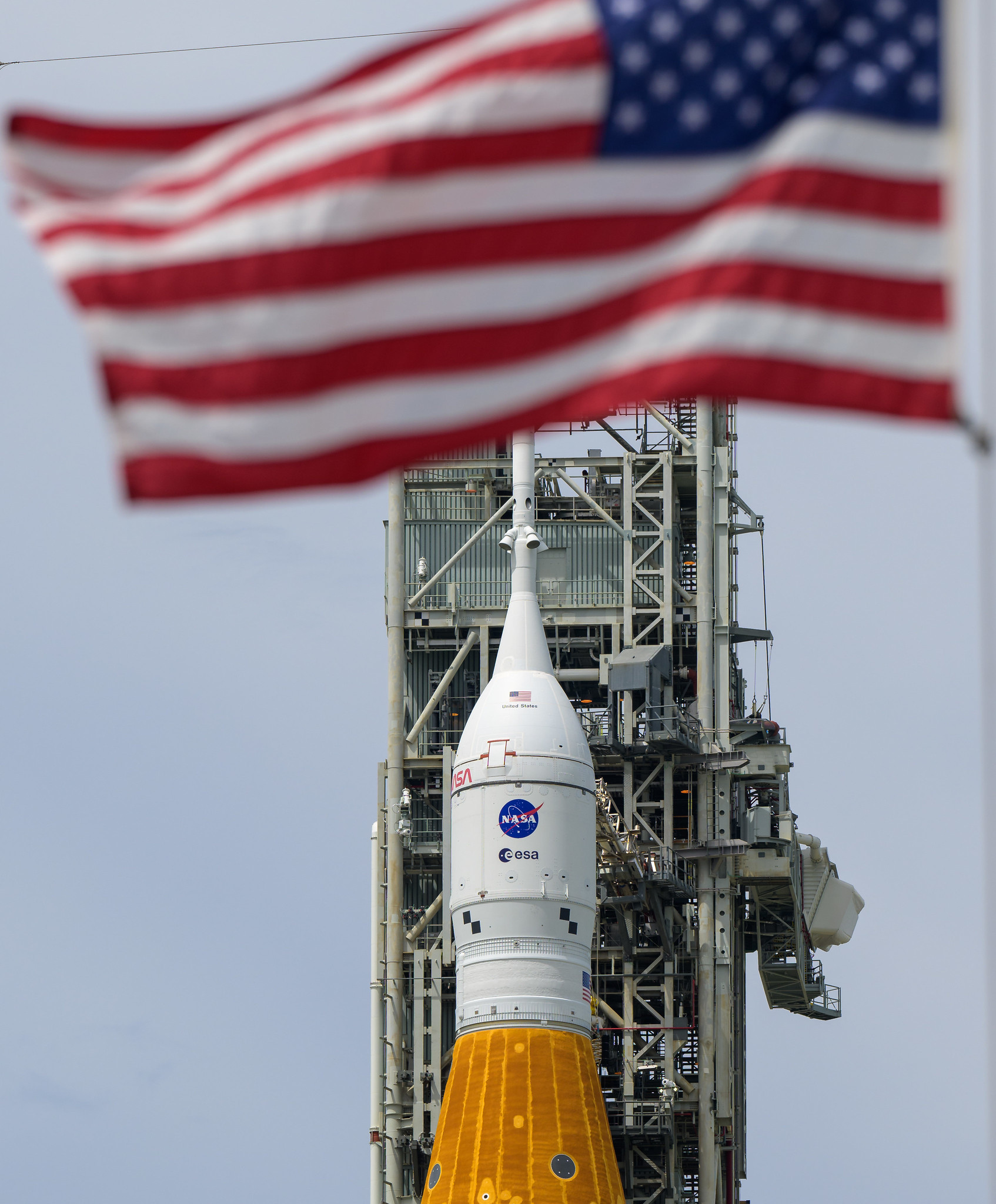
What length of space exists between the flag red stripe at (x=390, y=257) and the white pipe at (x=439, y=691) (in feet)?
158

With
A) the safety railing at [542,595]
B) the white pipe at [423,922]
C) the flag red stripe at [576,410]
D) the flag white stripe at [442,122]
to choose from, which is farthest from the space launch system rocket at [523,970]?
the flag white stripe at [442,122]

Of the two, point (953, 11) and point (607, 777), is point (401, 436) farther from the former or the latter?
point (607, 777)

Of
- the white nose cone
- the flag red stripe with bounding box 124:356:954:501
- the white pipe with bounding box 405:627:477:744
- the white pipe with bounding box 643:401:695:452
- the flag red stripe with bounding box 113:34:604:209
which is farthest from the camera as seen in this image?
the white pipe with bounding box 643:401:695:452

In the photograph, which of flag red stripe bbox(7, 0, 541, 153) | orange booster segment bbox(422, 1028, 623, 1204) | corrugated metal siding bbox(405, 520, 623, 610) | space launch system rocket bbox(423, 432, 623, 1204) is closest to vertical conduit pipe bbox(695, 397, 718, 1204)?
corrugated metal siding bbox(405, 520, 623, 610)

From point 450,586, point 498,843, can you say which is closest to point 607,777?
point 450,586

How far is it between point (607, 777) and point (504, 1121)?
47.4 feet

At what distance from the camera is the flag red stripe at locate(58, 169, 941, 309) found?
1628 cm

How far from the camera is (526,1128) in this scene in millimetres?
51062

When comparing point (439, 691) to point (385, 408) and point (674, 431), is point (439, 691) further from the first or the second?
point (385, 408)

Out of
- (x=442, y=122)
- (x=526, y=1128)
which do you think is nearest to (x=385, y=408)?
(x=442, y=122)

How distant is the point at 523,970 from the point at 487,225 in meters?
36.2

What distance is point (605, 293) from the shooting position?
53.4 feet

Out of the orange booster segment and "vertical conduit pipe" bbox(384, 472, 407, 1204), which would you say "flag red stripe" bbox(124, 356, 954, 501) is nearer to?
the orange booster segment

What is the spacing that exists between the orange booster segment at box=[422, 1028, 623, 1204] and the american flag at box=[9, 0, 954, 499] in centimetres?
3571
